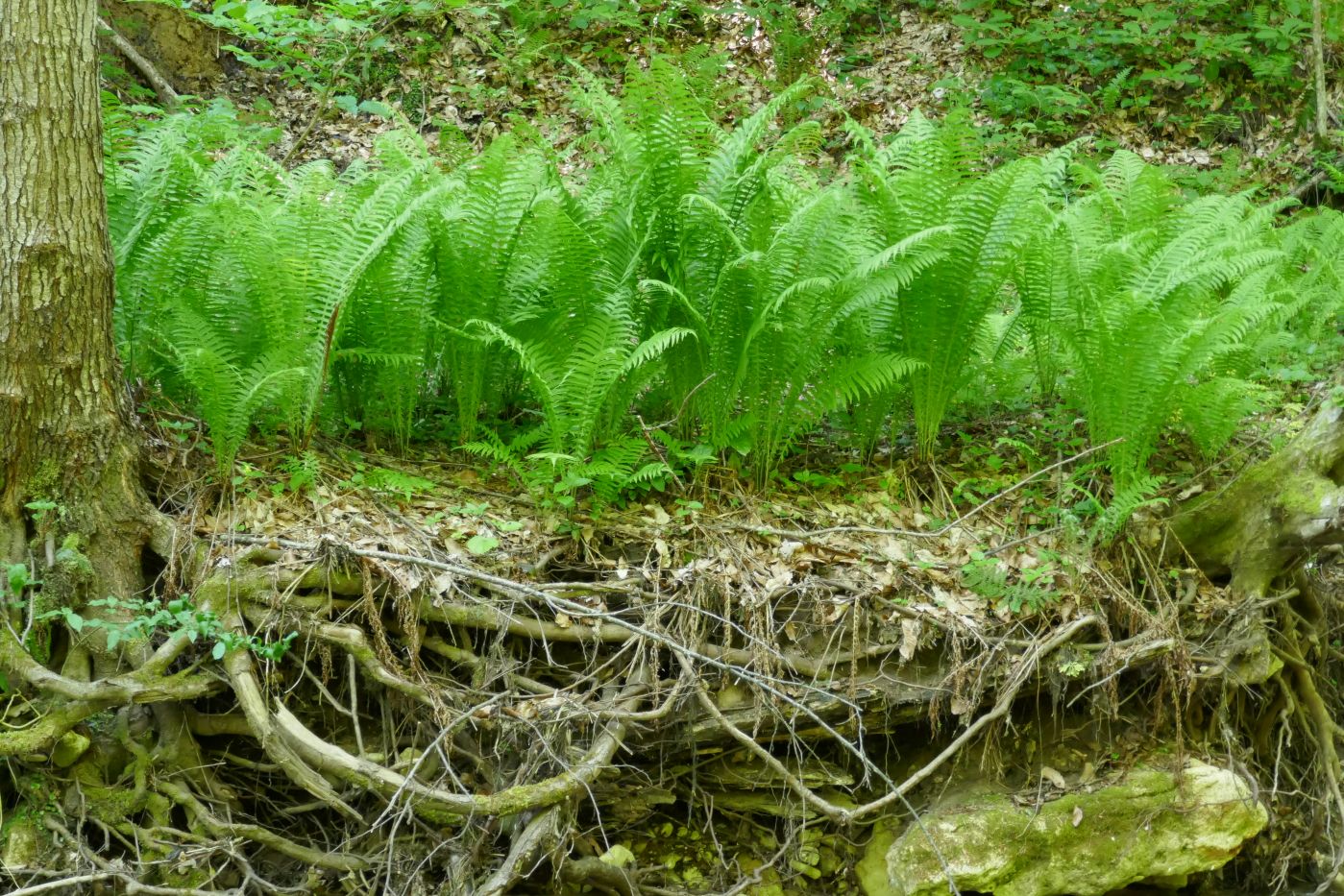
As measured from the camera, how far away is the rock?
3.10 metres

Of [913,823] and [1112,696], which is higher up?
[1112,696]

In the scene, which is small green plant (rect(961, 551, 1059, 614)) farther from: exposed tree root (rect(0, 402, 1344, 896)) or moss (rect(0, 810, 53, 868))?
moss (rect(0, 810, 53, 868))

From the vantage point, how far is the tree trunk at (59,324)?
2596mm

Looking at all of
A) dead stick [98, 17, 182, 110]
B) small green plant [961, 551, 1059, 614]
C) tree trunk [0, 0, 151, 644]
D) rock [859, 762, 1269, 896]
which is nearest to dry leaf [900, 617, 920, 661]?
small green plant [961, 551, 1059, 614]

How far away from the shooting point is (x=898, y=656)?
3.19m

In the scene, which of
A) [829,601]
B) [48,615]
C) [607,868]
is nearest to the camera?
[48,615]

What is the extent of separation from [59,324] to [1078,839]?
319 centimetres

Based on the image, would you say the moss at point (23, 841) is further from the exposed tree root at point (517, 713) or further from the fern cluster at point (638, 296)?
the fern cluster at point (638, 296)

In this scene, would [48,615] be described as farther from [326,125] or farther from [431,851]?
[326,125]

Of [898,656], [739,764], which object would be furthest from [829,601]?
[739,764]

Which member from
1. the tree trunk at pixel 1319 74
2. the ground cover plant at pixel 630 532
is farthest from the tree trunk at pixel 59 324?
the tree trunk at pixel 1319 74

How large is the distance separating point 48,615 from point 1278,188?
7783mm

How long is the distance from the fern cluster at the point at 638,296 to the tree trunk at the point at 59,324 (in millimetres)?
281

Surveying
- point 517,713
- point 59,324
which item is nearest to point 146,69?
point 59,324
